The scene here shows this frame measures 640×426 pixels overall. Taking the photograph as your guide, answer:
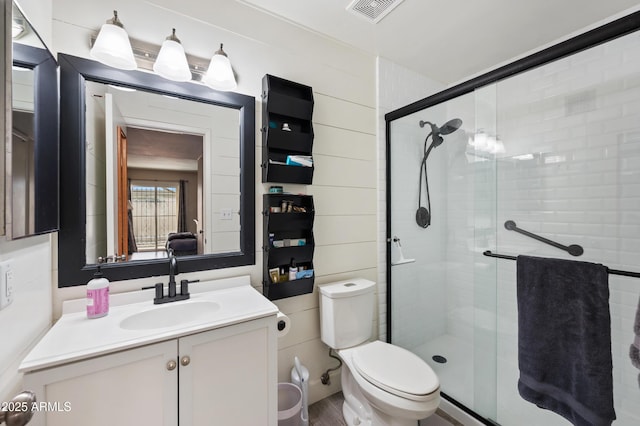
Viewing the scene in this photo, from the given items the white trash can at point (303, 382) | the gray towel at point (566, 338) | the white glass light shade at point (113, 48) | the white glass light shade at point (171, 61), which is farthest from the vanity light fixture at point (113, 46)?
the gray towel at point (566, 338)

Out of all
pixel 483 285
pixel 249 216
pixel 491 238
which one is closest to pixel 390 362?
pixel 483 285

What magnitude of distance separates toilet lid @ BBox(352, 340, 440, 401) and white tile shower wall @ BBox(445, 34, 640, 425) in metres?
0.57

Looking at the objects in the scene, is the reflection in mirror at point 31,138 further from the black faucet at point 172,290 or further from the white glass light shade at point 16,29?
the black faucet at point 172,290

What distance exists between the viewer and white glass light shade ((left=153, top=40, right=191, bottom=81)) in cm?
122

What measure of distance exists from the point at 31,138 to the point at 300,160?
3.64 feet

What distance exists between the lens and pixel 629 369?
4.35ft

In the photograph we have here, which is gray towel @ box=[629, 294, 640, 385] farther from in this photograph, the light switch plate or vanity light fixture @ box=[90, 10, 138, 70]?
vanity light fixture @ box=[90, 10, 138, 70]

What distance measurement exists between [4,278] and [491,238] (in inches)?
84.6

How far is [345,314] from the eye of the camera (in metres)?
1.63

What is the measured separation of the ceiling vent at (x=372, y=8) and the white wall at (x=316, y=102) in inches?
11.9

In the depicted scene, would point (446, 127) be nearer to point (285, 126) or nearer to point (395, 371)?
point (285, 126)

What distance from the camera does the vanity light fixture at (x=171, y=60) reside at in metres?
1.22

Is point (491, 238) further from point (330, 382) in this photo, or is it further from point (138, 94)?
point (138, 94)

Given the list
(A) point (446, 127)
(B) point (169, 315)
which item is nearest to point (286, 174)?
(B) point (169, 315)
